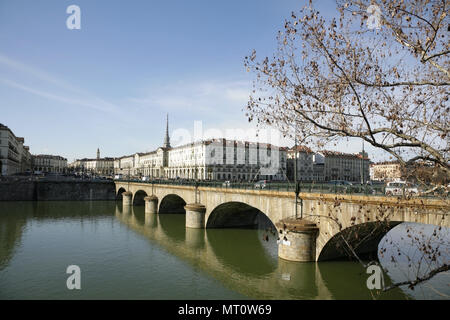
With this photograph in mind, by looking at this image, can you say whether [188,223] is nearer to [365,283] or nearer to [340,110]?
[365,283]

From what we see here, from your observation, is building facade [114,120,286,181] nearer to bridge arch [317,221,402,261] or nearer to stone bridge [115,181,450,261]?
stone bridge [115,181,450,261]

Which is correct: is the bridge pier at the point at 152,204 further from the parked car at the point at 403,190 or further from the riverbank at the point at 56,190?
the parked car at the point at 403,190

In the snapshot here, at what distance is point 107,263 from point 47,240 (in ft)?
39.6

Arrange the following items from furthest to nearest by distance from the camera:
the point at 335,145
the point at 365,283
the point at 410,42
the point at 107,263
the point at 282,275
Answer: the point at 107,263 < the point at 282,275 < the point at 365,283 < the point at 335,145 < the point at 410,42

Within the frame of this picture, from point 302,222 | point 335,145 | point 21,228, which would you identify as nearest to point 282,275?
point 302,222

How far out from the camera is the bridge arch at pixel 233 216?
34.5 metres

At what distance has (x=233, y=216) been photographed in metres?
37.2

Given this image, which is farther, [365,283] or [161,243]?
[161,243]

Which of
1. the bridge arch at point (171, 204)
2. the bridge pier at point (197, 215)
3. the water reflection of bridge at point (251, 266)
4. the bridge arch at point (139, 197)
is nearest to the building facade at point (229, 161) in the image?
the bridge arch at point (139, 197)

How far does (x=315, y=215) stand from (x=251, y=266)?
8440 mm

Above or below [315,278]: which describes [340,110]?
above

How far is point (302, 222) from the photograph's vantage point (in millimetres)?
20531

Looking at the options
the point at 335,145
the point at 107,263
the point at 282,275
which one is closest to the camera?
the point at 335,145

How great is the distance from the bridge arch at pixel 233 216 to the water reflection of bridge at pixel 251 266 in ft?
4.11
